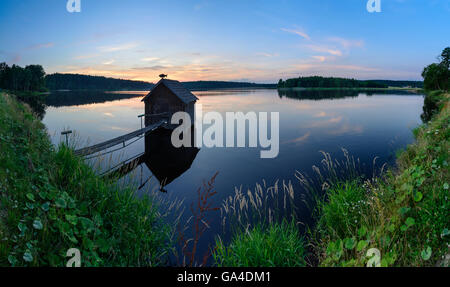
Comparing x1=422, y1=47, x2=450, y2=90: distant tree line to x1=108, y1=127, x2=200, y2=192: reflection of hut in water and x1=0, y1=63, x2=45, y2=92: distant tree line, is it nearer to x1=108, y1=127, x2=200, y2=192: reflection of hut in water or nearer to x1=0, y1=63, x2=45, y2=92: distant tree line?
x1=108, y1=127, x2=200, y2=192: reflection of hut in water

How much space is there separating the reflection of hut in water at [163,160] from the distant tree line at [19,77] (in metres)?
110

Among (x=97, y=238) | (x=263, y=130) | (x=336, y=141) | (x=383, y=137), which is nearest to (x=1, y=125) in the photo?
(x=97, y=238)

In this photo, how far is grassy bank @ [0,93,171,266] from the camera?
411 centimetres

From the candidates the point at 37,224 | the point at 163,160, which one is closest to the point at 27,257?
the point at 37,224

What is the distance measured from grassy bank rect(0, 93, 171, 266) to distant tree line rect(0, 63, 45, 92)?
398 ft

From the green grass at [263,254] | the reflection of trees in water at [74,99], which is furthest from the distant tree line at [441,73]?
the reflection of trees in water at [74,99]

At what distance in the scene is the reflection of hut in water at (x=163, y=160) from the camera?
13.4 meters

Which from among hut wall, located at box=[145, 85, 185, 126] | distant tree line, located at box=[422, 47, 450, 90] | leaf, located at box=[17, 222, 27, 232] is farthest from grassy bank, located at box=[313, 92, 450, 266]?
distant tree line, located at box=[422, 47, 450, 90]

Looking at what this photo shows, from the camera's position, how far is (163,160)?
16391 millimetres

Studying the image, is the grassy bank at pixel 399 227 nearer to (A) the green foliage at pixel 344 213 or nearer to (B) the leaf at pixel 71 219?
(A) the green foliage at pixel 344 213

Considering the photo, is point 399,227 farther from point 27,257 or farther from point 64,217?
point 64,217
